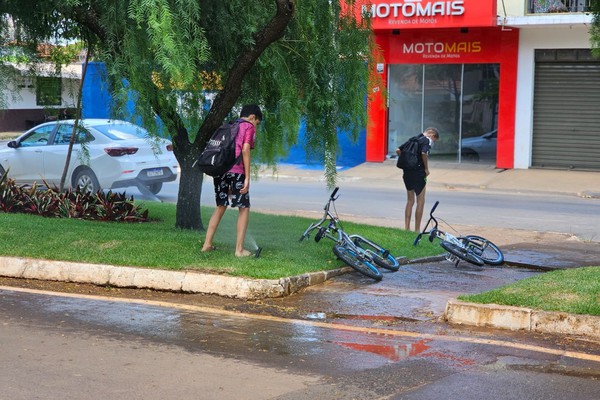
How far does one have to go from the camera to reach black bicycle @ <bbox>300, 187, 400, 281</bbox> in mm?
9727

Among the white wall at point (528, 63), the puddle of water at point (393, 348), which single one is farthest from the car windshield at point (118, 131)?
the puddle of water at point (393, 348)

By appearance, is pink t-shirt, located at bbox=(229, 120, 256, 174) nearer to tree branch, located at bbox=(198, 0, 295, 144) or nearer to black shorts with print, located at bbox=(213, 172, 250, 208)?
black shorts with print, located at bbox=(213, 172, 250, 208)

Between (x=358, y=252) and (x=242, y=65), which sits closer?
(x=358, y=252)

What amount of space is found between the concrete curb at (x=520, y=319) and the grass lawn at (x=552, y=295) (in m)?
0.12

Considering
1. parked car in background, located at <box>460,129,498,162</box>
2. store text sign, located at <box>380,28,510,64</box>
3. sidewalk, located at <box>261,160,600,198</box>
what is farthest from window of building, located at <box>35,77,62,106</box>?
parked car in background, located at <box>460,129,498,162</box>

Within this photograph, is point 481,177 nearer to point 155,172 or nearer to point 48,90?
point 155,172

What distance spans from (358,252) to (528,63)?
16391 millimetres

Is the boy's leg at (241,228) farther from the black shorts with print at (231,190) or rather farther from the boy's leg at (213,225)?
the boy's leg at (213,225)

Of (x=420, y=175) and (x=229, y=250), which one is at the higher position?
(x=420, y=175)

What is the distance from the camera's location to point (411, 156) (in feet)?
46.1

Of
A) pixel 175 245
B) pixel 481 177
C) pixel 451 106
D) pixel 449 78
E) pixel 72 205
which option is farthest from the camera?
pixel 451 106

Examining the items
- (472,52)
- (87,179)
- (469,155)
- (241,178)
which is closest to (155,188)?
(87,179)

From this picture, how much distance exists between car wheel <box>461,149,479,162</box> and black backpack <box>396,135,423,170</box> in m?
12.3

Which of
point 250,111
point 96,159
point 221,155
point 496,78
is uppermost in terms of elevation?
point 496,78
